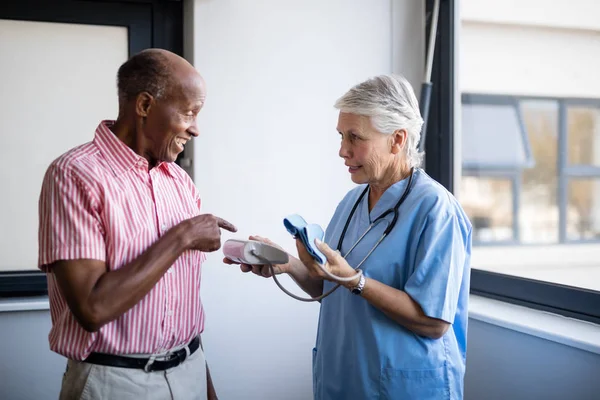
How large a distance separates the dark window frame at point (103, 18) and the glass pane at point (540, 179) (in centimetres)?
147

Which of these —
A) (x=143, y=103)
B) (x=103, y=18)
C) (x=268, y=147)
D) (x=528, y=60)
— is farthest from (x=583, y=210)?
(x=103, y=18)

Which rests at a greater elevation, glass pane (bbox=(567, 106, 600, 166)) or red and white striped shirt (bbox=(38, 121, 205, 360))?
glass pane (bbox=(567, 106, 600, 166))

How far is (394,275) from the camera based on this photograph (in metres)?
1.50

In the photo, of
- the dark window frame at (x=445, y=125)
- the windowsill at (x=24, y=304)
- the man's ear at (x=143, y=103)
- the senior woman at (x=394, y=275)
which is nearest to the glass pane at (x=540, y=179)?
the dark window frame at (x=445, y=125)

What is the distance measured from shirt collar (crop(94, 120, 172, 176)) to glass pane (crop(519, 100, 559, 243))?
5.54ft

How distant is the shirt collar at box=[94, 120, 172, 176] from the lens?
1.33m

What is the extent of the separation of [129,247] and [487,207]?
6.01 ft

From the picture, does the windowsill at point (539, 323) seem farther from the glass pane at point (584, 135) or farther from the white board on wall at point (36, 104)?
the white board on wall at point (36, 104)

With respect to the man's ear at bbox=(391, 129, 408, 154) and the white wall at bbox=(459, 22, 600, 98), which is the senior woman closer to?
the man's ear at bbox=(391, 129, 408, 154)

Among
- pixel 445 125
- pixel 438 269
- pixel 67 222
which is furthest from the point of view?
pixel 445 125

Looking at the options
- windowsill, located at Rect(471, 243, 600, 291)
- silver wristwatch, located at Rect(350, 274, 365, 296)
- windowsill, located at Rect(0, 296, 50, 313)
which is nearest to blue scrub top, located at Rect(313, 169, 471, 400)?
silver wristwatch, located at Rect(350, 274, 365, 296)

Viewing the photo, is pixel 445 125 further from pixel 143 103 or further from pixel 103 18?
pixel 143 103

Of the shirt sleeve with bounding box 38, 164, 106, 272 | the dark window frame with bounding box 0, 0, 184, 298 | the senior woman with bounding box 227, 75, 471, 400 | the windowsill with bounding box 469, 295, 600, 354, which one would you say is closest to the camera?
the shirt sleeve with bounding box 38, 164, 106, 272

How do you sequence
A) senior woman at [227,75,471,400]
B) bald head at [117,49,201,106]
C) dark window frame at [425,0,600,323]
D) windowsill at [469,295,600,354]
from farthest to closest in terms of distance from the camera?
dark window frame at [425,0,600,323] → windowsill at [469,295,600,354] → senior woman at [227,75,471,400] → bald head at [117,49,201,106]
